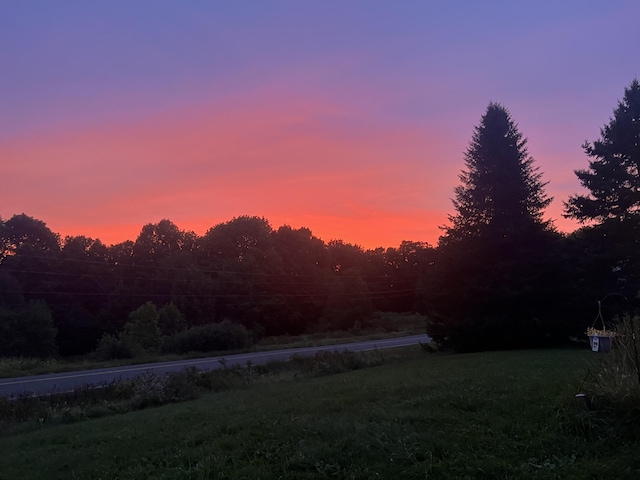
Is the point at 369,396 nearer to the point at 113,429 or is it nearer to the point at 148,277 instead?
the point at 113,429

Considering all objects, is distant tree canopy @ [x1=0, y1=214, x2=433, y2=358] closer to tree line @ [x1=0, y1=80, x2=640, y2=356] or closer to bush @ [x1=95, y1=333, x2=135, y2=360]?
tree line @ [x1=0, y1=80, x2=640, y2=356]

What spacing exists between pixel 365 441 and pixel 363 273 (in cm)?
8359

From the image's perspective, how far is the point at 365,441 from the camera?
6.98m

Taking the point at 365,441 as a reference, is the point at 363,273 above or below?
above

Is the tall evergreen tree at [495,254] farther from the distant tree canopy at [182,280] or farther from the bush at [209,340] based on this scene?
the distant tree canopy at [182,280]

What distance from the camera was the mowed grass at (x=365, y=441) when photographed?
6172 mm

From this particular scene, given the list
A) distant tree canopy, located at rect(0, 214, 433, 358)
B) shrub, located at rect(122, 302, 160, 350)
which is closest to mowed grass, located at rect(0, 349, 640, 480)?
shrub, located at rect(122, 302, 160, 350)

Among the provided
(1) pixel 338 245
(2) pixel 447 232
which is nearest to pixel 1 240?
(1) pixel 338 245

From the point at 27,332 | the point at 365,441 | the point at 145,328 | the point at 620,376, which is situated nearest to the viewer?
the point at 365,441

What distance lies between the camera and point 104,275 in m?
69.8

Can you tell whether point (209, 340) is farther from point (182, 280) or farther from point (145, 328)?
point (182, 280)

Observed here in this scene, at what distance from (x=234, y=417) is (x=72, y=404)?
7.51 metres

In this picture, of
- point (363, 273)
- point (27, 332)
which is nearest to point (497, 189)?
point (27, 332)

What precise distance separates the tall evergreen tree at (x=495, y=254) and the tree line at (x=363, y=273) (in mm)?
60
